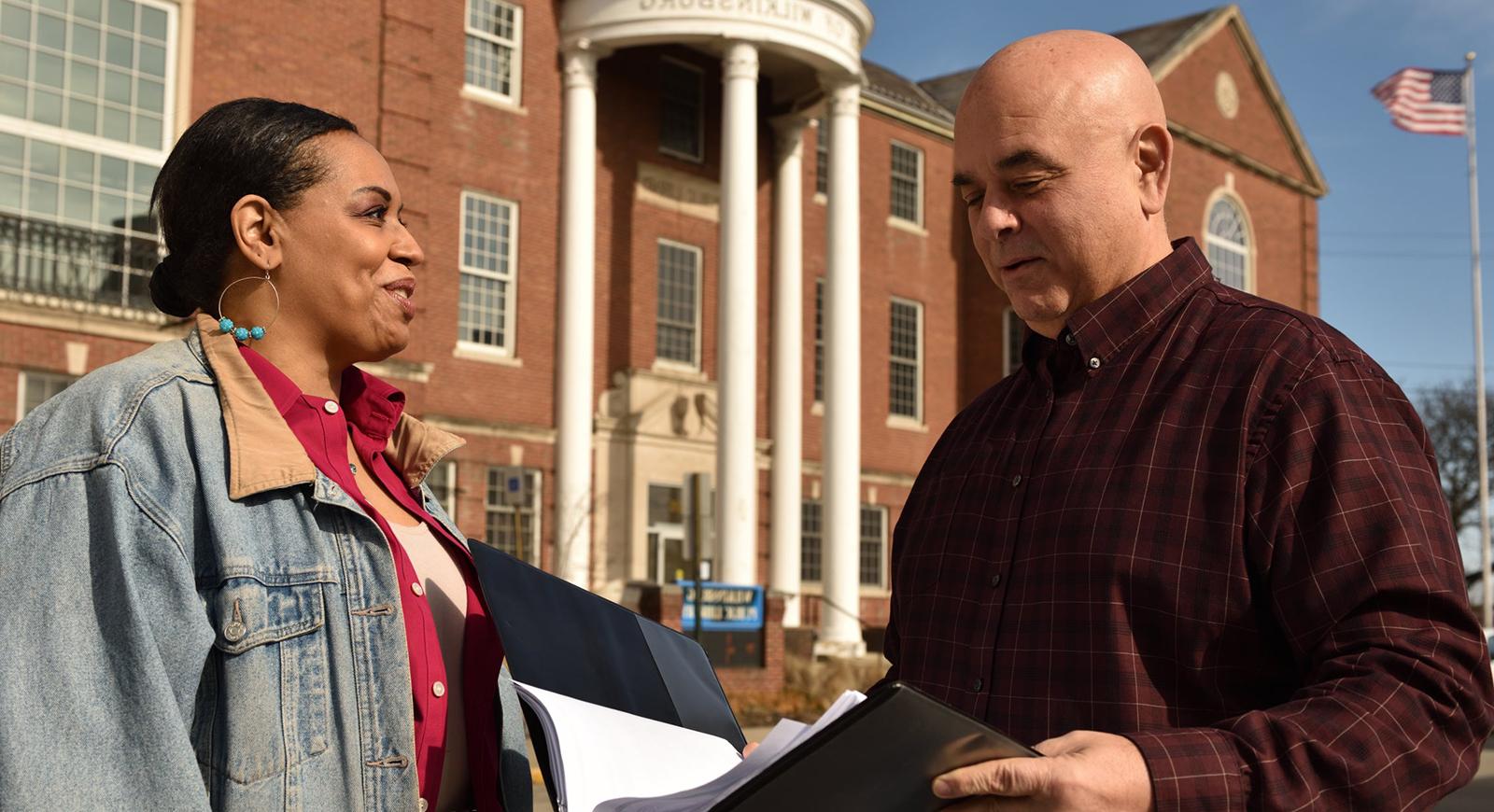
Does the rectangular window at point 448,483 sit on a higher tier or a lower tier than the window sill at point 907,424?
lower

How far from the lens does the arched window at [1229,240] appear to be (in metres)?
33.2

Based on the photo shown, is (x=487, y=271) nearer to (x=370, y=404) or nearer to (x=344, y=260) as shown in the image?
(x=370, y=404)

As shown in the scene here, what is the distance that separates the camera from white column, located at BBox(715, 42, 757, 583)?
21562 millimetres

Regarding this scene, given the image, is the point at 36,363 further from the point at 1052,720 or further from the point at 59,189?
the point at 1052,720

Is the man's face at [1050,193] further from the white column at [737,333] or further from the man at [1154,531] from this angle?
the white column at [737,333]

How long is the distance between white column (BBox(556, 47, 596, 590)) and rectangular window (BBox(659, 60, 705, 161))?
84.4 inches

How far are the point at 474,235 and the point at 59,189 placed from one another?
20.2ft

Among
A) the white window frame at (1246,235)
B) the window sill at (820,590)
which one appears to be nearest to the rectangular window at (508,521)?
the window sill at (820,590)

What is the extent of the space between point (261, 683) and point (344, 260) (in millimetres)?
902

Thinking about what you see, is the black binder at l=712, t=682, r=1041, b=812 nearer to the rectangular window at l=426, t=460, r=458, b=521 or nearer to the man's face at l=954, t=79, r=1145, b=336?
the man's face at l=954, t=79, r=1145, b=336

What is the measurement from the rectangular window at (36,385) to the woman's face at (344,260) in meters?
15.0

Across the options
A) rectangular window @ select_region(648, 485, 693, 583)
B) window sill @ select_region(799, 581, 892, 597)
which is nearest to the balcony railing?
rectangular window @ select_region(648, 485, 693, 583)

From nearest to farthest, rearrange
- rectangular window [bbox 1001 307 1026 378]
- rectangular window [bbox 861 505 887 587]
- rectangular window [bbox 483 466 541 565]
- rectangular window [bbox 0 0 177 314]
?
1. rectangular window [bbox 0 0 177 314]
2. rectangular window [bbox 483 466 541 565]
3. rectangular window [bbox 861 505 887 587]
4. rectangular window [bbox 1001 307 1026 378]

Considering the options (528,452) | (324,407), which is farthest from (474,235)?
(324,407)
